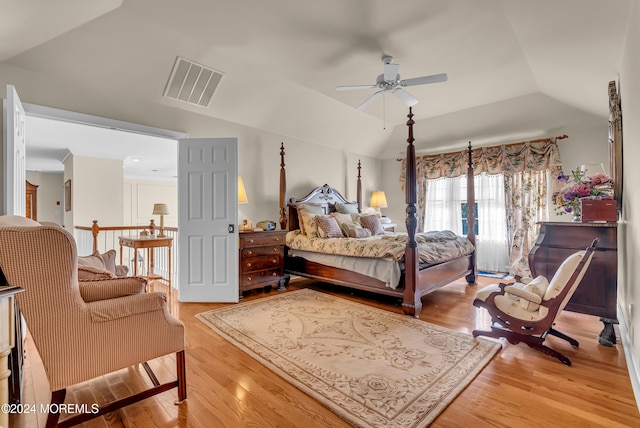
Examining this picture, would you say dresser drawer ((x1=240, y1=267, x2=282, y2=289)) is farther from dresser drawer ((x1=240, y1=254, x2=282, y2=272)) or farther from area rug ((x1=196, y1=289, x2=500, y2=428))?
area rug ((x1=196, y1=289, x2=500, y2=428))

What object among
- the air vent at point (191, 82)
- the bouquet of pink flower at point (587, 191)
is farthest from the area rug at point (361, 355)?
the air vent at point (191, 82)

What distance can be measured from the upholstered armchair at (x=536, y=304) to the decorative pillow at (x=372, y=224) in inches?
106

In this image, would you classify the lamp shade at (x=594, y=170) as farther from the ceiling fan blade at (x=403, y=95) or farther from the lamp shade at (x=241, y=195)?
the lamp shade at (x=241, y=195)

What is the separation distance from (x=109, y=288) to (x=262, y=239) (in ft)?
8.86

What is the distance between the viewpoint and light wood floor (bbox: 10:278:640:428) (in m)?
1.73

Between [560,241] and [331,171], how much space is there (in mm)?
4150

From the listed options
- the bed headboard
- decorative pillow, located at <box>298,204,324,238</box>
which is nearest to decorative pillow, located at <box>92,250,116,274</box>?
decorative pillow, located at <box>298,204,324,238</box>

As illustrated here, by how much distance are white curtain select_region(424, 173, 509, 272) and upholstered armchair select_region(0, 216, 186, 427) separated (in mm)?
5736

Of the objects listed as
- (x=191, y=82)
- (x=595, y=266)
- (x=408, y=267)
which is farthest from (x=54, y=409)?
(x=595, y=266)

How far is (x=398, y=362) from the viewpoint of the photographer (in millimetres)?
2369

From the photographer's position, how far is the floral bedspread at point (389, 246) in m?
3.62

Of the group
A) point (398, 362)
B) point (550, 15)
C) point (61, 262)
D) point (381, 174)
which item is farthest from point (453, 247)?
point (61, 262)

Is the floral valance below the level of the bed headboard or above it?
above

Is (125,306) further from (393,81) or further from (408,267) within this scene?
(393,81)
